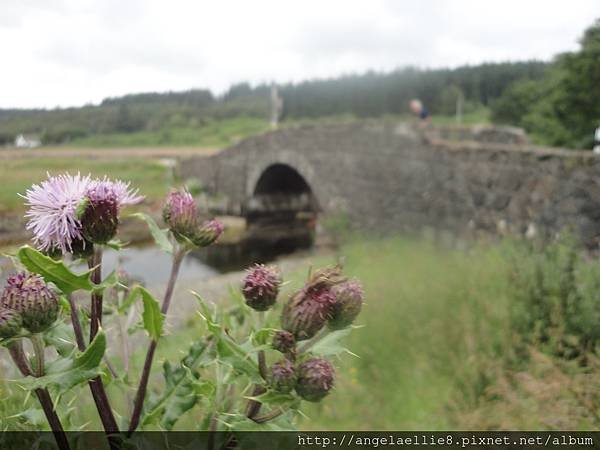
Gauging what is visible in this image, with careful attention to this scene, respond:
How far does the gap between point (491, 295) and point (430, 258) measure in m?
3.33

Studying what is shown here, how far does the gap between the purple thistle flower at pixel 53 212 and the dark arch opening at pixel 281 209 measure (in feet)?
56.5

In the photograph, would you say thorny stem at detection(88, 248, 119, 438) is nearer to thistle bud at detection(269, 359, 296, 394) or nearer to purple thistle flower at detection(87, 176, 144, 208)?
purple thistle flower at detection(87, 176, 144, 208)

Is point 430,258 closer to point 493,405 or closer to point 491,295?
point 491,295

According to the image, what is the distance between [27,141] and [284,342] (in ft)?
3.29

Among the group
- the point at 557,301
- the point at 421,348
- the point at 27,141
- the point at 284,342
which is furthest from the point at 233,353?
the point at 421,348

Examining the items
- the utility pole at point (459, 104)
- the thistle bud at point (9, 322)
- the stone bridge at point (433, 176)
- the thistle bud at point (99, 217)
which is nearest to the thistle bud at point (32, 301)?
the thistle bud at point (9, 322)

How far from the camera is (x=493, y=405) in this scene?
3.86 metres

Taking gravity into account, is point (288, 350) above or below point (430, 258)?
above

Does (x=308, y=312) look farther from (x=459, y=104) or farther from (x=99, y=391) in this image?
(x=459, y=104)

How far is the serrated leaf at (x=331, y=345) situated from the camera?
1127 mm

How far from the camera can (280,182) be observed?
69.6ft

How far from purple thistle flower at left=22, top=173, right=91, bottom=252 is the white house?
2.01 ft

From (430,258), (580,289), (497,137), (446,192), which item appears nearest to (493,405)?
(580,289)

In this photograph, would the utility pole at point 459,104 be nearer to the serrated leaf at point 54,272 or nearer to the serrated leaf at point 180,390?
the serrated leaf at point 180,390
